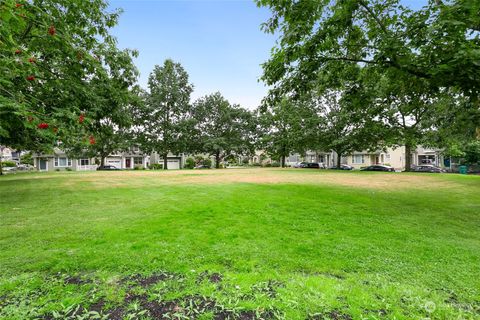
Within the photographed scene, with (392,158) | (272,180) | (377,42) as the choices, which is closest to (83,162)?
(272,180)

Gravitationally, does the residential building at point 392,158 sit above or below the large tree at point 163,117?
below

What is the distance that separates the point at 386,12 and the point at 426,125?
24.2 m

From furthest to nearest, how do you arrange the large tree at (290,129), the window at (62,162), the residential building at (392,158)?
the window at (62,162) < the residential building at (392,158) < the large tree at (290,129)

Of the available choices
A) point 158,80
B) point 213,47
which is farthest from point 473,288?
point 158,80

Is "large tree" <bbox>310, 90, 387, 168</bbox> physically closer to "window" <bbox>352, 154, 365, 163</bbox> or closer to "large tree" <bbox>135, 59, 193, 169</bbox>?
"window" <bbox>352, 154, 365, 163</bbox>

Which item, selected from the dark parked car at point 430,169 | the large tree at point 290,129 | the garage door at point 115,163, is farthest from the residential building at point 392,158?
the garage door at point 115,163

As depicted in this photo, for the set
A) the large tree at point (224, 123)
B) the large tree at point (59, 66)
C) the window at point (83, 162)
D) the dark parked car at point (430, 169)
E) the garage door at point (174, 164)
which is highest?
the large tree at point (224, 123)

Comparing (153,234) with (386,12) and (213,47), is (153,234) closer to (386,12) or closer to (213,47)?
(386,12)

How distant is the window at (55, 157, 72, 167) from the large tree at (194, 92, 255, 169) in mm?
26117

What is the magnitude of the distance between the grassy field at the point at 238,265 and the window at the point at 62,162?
4983cm

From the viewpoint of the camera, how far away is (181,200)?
28.9ft

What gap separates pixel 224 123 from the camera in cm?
4703

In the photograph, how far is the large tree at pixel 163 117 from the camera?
42000 millimetres

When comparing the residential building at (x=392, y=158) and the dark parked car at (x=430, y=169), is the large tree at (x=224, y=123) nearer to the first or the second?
the residential building at (x=392, y=158)
